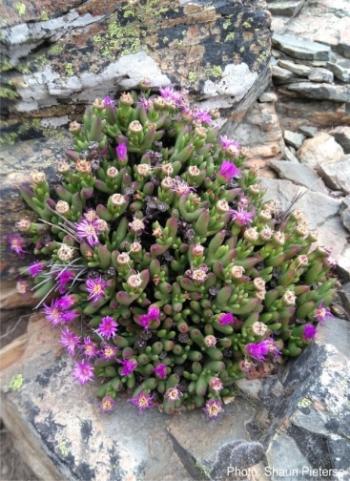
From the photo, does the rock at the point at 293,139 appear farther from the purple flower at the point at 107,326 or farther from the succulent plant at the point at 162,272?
the purple flower at the point at 107,326

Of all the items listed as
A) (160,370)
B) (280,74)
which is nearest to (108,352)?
(160,370)

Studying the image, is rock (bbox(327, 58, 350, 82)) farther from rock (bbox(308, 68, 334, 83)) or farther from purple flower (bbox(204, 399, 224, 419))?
purple flower (bbox(204, 399, 224, 419))

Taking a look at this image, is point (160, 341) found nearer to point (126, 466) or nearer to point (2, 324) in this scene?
point (126, 466)

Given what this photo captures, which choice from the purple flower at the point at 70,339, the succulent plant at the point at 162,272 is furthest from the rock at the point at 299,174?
the purple flower at the point at 70,339

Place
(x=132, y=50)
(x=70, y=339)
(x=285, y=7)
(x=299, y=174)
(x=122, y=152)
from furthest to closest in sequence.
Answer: (x=285, y=7) < (x=299, y=174) < (x=132, y=50) < (x=122, y=152) < (x=70, y=339)

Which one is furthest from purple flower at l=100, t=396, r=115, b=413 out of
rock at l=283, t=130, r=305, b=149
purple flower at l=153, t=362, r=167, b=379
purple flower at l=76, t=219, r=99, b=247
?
rock at l=283, t=130, r=305, b=149

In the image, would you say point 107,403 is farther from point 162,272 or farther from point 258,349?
point 258,349
